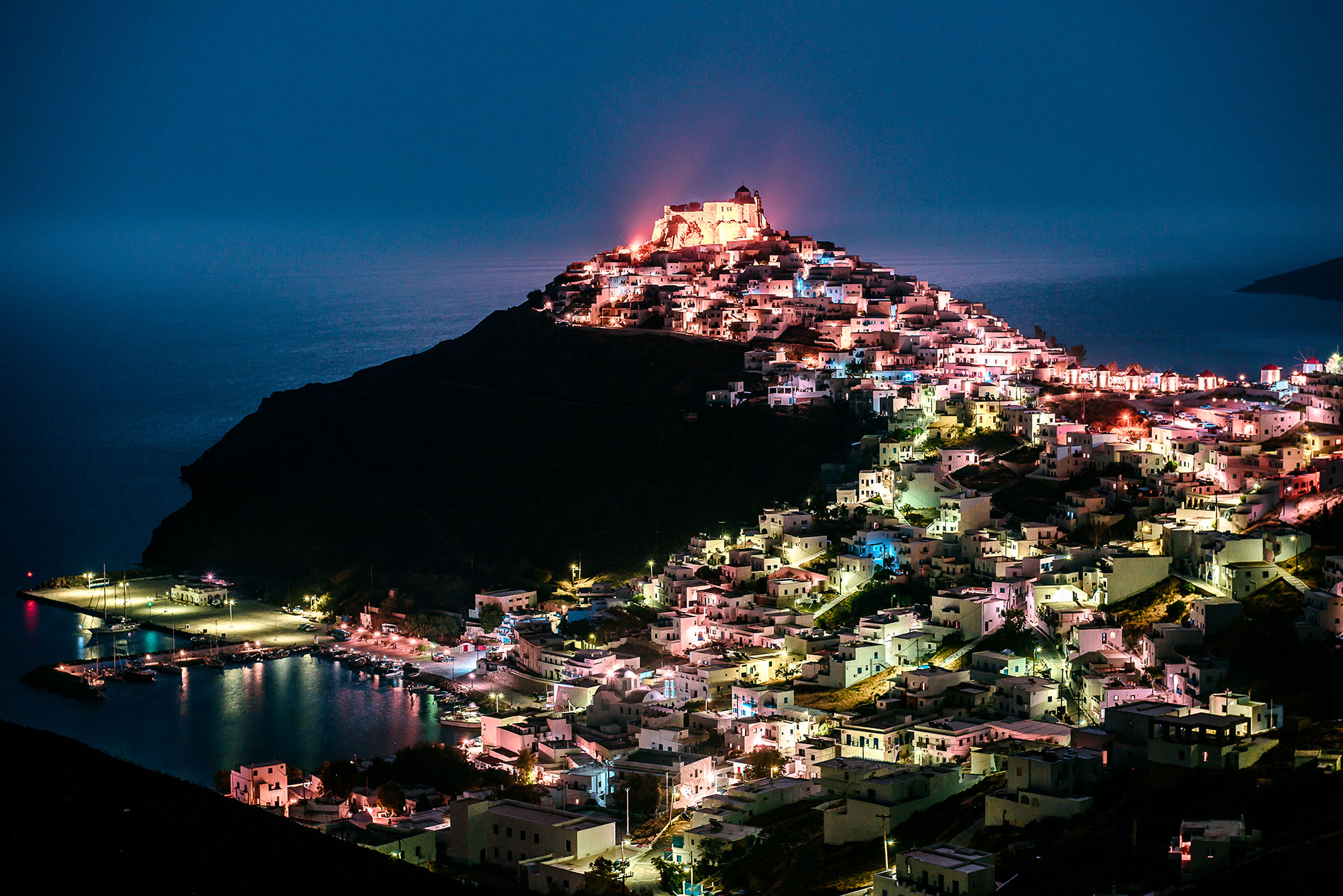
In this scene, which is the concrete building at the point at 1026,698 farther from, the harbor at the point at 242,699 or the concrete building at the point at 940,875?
the harbor at the point at 242,699

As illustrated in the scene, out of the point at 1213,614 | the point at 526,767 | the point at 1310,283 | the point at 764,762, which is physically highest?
the point at 1310,283

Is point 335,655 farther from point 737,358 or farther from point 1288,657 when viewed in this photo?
point 1288,657

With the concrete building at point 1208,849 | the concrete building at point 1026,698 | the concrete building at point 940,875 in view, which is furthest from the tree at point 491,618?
the concrete building at point 1208,849

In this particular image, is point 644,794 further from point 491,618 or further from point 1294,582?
point 491,618

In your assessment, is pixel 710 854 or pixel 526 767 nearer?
pixel 710 854

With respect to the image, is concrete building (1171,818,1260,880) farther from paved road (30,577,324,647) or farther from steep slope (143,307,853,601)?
paved road (30,577,324,647)

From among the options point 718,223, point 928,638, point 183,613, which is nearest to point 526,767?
point 928,638

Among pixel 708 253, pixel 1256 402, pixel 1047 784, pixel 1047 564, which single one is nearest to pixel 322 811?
pixel 1047 784
